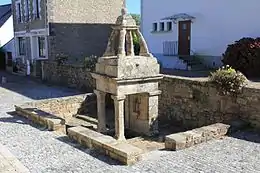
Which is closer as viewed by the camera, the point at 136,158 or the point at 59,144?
the point at 136,158

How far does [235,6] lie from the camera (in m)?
17.0

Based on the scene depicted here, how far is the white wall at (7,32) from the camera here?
32.9 meters

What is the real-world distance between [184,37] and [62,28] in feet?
31.4

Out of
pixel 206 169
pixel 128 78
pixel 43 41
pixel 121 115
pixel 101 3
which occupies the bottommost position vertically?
pixel 206 169

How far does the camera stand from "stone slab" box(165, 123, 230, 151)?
313 inches

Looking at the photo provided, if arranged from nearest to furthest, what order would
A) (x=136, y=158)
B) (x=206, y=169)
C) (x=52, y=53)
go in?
(x=206, y=169) < (x=136, y=158) < (x=52, y=53)

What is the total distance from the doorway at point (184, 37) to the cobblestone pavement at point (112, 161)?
11.8 m

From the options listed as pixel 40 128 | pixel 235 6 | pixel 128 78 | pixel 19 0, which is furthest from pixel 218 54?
pixel 19 0

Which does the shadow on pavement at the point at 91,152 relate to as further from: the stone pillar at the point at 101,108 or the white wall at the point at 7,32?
the white wall at the point at 7,32

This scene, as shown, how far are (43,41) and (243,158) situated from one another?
21235 millimetres

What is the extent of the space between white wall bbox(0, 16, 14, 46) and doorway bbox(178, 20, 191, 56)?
2000cm

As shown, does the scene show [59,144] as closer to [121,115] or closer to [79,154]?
[79,154]

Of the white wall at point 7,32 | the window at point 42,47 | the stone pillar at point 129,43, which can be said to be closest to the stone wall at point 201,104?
the stone pillar at point 129,43

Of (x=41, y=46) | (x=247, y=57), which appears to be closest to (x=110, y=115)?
(x=247, y=57)
